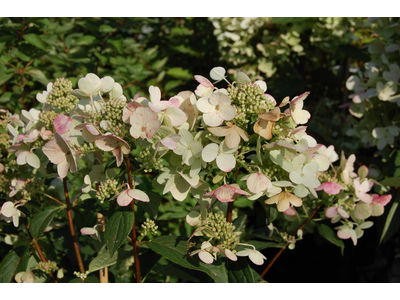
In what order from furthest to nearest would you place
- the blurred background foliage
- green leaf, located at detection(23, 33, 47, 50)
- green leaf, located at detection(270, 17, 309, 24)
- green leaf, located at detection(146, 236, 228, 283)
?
green leaf, located at detection(270, 17, 309, 24) → the blurred background foliage → green leaf, located at detection(23, 33, 47, 50) → green leaf, located at detection(146, 236, 228, 283)

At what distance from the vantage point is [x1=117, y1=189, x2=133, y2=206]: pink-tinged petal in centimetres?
74

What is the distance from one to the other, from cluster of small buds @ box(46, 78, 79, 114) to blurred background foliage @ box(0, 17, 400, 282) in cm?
70

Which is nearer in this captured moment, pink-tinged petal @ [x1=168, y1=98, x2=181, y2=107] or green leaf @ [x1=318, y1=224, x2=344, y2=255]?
pink-tinged petal @ [x1=168, y1=98, x2=181, y2=107]

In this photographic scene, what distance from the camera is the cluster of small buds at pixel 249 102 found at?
2.44 ft

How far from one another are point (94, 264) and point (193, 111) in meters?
0.45

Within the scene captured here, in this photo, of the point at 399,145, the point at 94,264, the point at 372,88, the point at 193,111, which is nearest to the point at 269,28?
the point at 372,88

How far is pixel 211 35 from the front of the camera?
8.99ft

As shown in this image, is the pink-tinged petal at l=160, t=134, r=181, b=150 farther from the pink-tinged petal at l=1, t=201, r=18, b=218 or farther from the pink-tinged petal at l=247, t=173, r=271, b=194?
the pink-tinged petal at l=1, t=201, r=18, b=218

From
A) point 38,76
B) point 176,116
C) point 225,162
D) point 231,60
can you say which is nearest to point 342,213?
point 225,162

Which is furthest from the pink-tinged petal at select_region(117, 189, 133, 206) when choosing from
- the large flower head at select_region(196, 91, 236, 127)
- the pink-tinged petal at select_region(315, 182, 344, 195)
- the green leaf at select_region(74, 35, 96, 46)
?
the green leaf at select_region(74, 35, 96, 46)

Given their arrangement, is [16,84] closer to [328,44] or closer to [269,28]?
[269,28]

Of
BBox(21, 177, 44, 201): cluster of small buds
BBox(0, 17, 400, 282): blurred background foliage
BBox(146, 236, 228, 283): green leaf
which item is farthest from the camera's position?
BBox(0, 17, 400, 282): blurred background foliage

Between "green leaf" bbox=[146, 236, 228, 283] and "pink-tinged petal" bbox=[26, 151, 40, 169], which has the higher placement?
"pink-tinged petal" bbox=[26, 151, 40, 169]

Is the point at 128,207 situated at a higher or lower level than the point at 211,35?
higher
